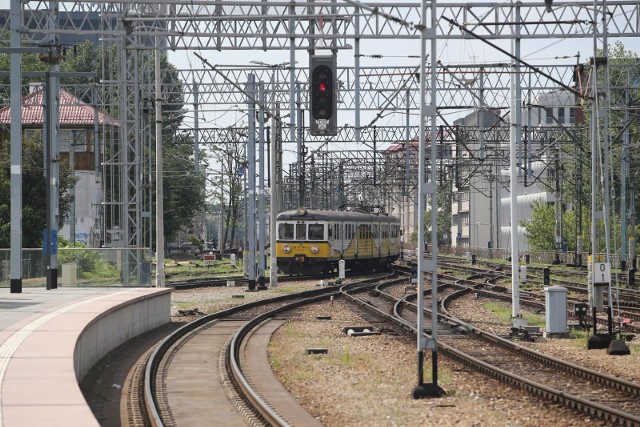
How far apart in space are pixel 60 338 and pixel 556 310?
424 inches

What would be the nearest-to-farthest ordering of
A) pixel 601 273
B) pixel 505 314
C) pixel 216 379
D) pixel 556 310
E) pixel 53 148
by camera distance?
pixel 216 379, pixel 601 273, pixel 556 310, pixel 53 148, pixel 505 314

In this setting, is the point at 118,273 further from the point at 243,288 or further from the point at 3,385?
the point at 3,385

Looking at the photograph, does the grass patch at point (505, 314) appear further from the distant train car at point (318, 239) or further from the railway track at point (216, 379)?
the distant train car at point (318, 239)

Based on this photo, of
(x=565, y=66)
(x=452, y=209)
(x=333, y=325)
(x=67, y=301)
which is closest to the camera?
(x=67, y=301)

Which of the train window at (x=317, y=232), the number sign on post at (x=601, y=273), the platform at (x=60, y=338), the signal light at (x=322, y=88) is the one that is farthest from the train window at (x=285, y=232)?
the number sign on post at (x=601, y=273)

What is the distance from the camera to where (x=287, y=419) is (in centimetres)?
1367

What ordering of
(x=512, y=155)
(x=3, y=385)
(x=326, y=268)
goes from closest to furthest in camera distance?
(x=3, y=385) < (x=512, y=155) < (x=326, y=268)

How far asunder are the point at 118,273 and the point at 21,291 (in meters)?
2.53

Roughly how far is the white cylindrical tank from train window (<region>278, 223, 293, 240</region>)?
27.5 m

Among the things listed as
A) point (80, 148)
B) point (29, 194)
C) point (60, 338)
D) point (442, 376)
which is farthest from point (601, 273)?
point (80, 148)

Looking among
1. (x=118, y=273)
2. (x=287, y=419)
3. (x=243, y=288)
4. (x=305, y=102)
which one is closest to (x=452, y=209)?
(x=305, y=102)

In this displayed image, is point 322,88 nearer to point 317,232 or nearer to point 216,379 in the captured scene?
point 216,379

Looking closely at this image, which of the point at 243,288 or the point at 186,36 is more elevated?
the point at 186,36

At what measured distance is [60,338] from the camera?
53.6 feet
